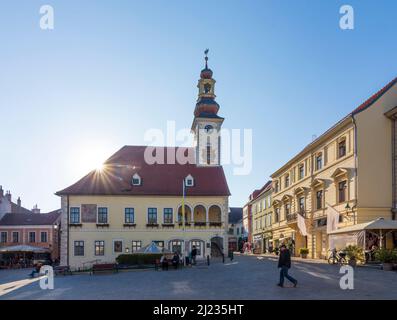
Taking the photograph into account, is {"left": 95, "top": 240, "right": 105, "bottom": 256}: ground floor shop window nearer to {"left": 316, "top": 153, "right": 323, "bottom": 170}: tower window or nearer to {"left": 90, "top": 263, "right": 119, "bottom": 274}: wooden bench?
{"left": 90, "top": 263, "right": 119, "bottom": 274}: wooden bench

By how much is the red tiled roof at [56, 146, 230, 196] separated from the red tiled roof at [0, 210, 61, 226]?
16.9 meters

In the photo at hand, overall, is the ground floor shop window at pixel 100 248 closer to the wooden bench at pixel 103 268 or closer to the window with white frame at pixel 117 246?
the window with white frame at pixel 117 246

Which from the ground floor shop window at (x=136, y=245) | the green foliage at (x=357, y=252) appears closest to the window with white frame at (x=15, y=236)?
the ground floor shop window at (x=136, y=245)

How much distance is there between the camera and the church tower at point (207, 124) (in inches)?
2074

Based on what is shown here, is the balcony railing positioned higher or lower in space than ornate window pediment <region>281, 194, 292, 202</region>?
lower

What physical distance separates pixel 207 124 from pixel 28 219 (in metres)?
29.0

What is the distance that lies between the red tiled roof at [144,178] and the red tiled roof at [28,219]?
16.9 metres

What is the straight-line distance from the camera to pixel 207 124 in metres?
53.9

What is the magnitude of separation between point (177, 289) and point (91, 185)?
32.1 meters

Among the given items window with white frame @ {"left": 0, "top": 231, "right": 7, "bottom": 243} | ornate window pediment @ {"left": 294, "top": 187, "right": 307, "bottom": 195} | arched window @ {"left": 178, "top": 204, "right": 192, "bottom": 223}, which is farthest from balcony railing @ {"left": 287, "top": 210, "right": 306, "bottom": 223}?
window with white frame @ {"left": 0, "top": 231, "right": 7, "bottom": 243}

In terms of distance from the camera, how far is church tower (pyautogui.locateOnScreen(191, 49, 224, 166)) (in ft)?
173

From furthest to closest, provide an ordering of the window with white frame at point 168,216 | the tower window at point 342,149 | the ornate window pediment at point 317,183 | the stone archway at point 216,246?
the stone archway at point 216,246 → the window with white frame at point 168,216 → the ornate window pediment at point 317,183 → the tower window at point 342,149

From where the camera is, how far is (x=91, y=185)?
47625 millimetres

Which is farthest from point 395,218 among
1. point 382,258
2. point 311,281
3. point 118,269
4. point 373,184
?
point 118,269
